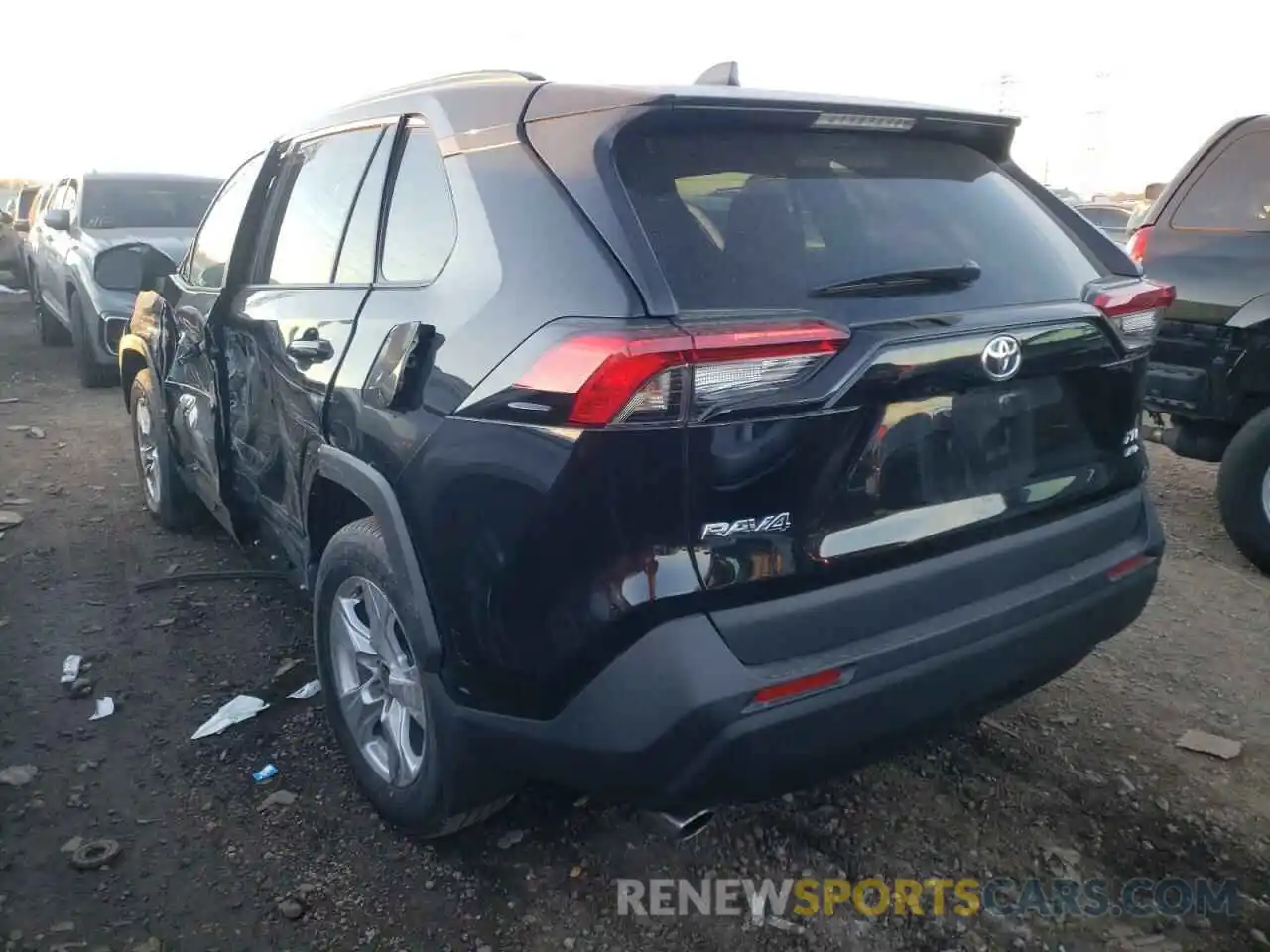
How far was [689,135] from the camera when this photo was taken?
6.68 feet

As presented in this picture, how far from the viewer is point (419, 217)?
2477 millimetres

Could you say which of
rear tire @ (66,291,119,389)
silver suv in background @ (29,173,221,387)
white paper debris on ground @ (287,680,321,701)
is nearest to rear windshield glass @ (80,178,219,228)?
silver suv in background @ (29,173,221,387)

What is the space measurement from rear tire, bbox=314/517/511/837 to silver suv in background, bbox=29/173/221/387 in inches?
236

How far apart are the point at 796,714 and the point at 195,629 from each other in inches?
112

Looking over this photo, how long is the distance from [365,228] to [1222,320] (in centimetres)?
361

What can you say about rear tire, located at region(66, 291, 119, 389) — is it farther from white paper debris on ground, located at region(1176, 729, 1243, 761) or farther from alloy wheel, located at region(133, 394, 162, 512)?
white paper debris on ground, located at region(1176, 729, 1243, 761)

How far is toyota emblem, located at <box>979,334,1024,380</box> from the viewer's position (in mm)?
2023

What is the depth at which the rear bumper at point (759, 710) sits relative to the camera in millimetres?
1813

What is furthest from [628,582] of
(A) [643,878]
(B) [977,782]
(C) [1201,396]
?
(C) [1201,396]

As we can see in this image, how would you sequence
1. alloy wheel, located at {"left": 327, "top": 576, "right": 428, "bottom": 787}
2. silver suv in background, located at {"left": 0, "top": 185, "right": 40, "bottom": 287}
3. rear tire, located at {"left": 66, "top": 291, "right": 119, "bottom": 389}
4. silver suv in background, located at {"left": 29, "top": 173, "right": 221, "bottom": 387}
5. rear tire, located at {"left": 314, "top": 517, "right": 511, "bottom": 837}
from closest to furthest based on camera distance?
rear tire, located at {"left": 314, "top": 517, "right": 511, "bottom": 837} < alloy wheel, located at {"left": 327, "top": 576, "right": 428, "bottom": 787} < silver suv in background, located at {"left": 29, "top": 173, "right": 221, "bottom": 387} < rear tire, located at {"left": 66, "top": 291, "right": 119, "bottom": 389} < silver suv in background, located at {"left": 0, "top": 185, "right": 40, "bottom": 287}

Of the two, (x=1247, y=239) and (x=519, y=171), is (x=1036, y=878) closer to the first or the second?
(x=519, y=171)

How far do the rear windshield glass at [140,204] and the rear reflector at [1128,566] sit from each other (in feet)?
28.3

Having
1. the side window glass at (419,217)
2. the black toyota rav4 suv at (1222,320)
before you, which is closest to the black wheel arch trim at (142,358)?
the side window glass at (419,217)

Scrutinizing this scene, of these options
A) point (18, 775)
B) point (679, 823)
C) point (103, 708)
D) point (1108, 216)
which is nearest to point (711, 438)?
point (679, 823)
